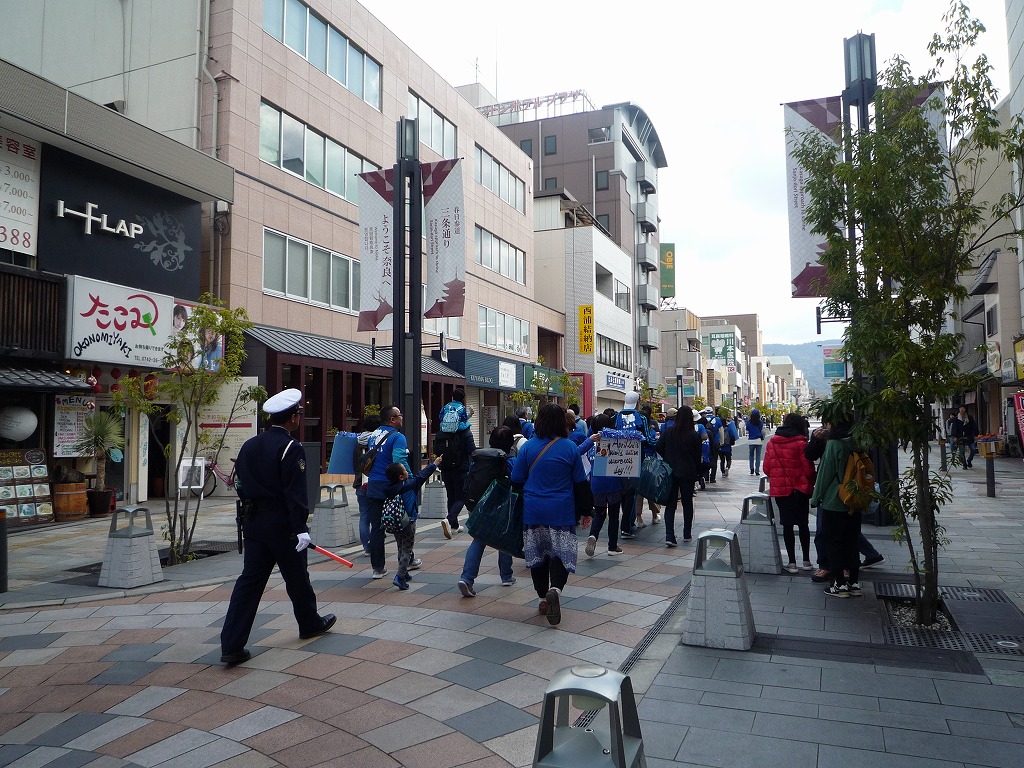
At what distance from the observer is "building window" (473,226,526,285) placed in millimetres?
31425

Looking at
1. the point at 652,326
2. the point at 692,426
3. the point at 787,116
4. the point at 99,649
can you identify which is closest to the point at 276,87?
the point at 787,116

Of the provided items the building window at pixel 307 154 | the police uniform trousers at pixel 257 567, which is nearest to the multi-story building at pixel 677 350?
the building window at pixel 307 154

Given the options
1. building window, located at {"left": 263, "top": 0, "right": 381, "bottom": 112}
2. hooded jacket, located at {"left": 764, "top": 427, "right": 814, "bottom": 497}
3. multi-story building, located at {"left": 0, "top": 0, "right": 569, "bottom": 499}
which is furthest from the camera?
building window, located at {"left": 263, "top": 0, "right": 381, "bottom": 112}

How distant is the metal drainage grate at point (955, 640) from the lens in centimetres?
541

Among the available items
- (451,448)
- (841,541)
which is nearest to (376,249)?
(451,448)

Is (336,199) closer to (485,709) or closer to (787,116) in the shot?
(787,116)

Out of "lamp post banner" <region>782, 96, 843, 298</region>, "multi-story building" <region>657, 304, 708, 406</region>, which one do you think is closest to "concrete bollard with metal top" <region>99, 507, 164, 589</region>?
"lamp post banner" <region>782, 96, 843, 298</region>

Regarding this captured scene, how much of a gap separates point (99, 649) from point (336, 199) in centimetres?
1773

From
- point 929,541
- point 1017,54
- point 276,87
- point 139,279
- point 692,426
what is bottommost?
point 929,541

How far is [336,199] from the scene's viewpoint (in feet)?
71.5

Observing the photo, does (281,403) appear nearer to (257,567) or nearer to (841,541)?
(257,567)

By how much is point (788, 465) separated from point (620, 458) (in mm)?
2007

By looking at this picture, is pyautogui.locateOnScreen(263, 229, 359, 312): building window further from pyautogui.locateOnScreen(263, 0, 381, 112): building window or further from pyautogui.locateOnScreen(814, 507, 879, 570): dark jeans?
pyautogui.locateOnScreen(814, 507, 879, 570): dark jeans

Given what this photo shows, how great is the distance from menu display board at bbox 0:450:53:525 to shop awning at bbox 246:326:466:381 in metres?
5.20
